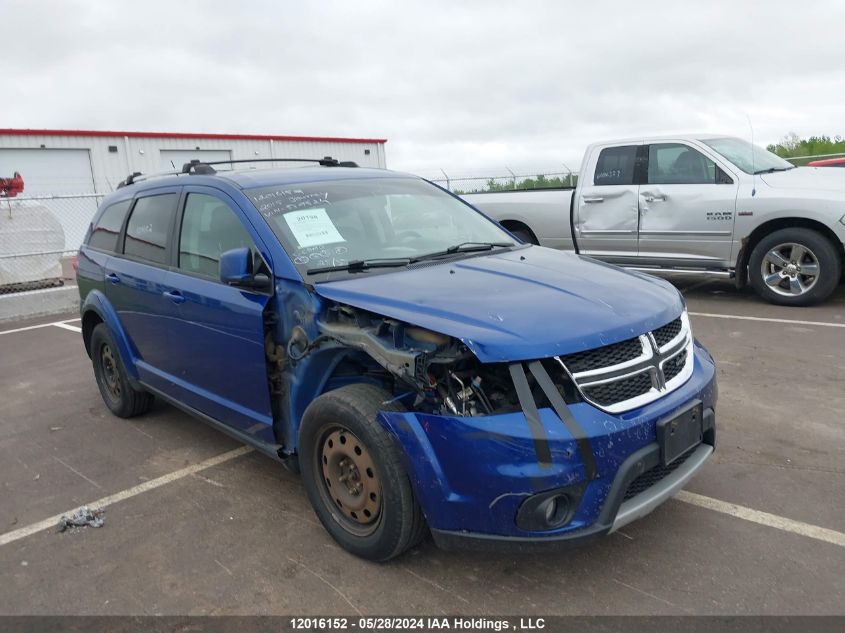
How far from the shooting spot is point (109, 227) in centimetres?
525

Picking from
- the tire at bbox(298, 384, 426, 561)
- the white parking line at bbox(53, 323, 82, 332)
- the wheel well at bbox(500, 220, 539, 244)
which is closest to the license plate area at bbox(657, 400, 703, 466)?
the tire at bbox(298, 384, 426, 561)

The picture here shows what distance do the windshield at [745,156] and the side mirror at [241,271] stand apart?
6665 mm

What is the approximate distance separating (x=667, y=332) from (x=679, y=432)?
467 millimetres

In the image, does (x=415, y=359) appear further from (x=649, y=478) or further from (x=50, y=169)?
(x=50, y=169)

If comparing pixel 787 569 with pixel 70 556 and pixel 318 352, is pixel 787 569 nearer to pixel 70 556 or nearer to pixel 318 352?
pixel 318 352

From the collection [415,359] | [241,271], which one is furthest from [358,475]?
[241,271]

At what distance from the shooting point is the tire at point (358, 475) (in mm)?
2783

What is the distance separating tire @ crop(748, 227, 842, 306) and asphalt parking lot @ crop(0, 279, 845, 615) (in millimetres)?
2827

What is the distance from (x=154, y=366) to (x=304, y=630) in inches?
98.7

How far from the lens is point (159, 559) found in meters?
3.29

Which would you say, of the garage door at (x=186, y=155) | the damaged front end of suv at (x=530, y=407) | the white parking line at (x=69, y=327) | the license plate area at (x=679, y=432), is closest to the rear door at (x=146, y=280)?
the damaged front end of suv at (x=530, y=407)

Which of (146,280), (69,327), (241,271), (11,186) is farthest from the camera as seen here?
(11,186)

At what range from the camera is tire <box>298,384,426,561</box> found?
278 centimetres

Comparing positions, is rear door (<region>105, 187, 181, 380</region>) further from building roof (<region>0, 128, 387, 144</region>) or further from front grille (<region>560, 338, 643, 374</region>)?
building roof (<region>0, 128, 387, 144</region>)
